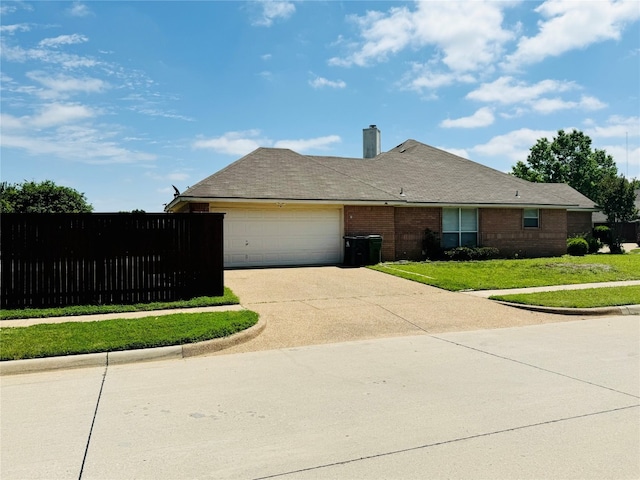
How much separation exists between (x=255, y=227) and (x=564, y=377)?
44.0 ft

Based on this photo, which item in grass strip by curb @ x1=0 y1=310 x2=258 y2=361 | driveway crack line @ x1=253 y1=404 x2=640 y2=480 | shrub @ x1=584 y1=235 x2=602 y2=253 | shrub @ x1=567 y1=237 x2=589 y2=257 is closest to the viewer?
driveway crack line @ x1=253 y1=404 x2=640 y2=480

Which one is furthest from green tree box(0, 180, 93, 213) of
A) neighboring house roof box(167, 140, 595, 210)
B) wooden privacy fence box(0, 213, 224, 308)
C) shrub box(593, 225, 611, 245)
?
shrub box(593, 225, 611, 245)

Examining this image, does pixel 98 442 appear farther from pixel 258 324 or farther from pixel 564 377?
pixel 564 377

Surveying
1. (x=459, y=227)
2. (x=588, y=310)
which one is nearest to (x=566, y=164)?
(x=459, y=227)

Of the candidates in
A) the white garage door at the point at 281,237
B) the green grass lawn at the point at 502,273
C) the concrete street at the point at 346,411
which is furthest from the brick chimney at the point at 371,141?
the concrete street at the point at 346,411

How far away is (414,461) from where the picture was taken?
141 inches

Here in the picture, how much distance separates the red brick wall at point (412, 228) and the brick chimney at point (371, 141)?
850cm

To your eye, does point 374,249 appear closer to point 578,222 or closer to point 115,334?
point 115,334

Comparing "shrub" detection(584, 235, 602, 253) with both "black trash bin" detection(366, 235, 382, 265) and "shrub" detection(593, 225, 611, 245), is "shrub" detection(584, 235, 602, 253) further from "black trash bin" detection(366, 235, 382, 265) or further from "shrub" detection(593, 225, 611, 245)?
"black trash bin" detection(366, 235, 382, 265)

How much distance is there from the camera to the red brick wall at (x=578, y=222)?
1178 inches

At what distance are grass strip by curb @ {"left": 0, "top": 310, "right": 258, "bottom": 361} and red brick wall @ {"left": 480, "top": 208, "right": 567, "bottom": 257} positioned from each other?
643 inches

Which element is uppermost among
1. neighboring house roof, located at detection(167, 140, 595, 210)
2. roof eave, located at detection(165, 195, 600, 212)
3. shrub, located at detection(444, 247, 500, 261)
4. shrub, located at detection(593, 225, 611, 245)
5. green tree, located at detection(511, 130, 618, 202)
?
green tree, located at detection(511, 130, 618, 202)

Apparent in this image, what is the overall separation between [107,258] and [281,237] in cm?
875

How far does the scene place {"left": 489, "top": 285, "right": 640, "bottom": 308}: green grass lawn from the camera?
10406mm
